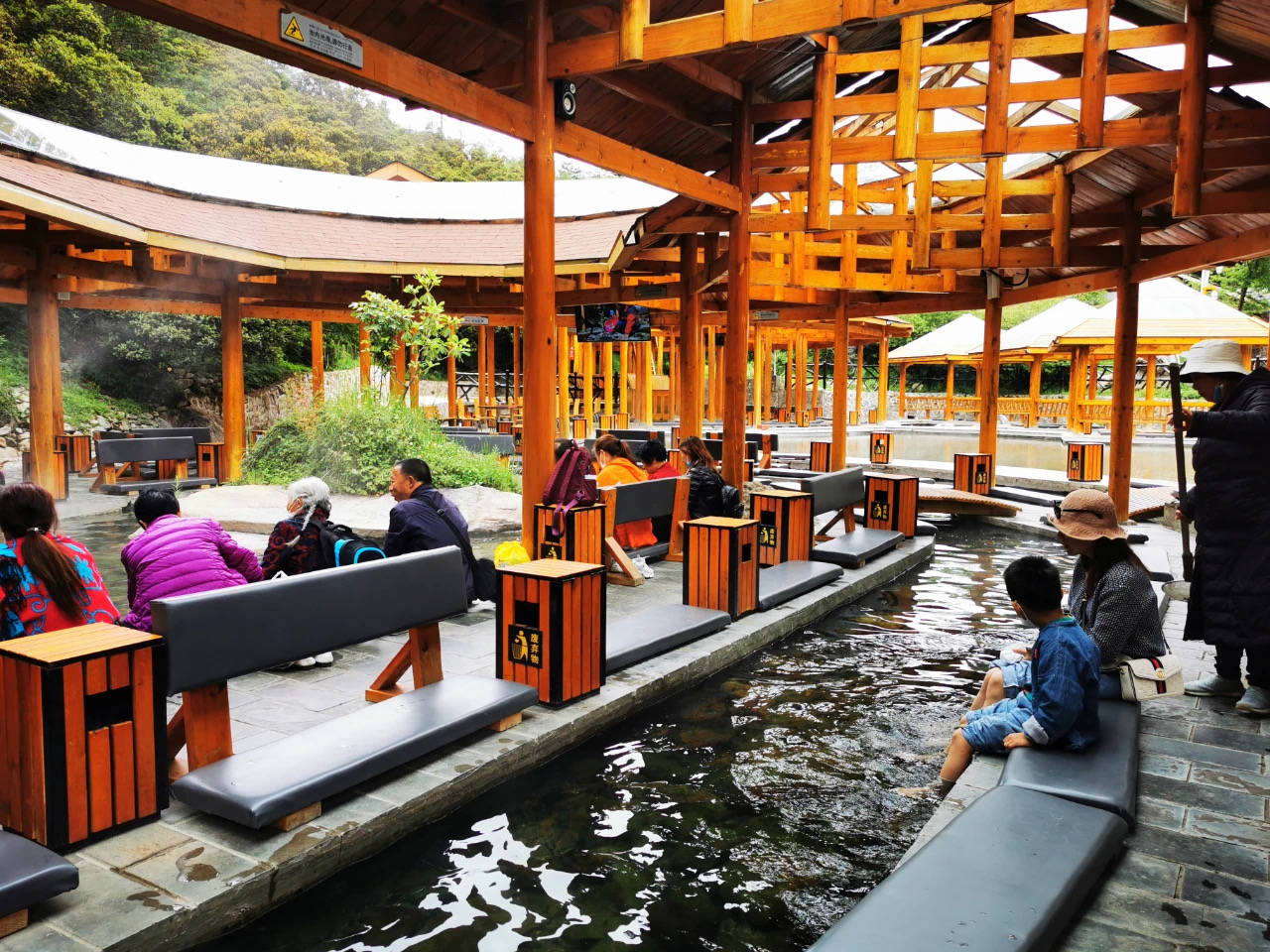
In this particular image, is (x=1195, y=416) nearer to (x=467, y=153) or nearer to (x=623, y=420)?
(x=623, y=420)

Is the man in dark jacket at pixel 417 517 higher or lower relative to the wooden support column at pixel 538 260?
lower

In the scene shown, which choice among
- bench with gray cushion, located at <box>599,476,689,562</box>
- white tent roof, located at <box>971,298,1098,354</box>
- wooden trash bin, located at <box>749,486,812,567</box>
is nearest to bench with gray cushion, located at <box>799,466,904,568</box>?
wooden trash bin, located at <box>749,486,812,567</box>

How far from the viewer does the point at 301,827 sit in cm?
326

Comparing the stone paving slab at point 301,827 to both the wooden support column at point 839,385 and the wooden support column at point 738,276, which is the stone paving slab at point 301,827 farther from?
the wooden support column at point 839,385

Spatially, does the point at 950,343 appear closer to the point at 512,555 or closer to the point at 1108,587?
the point at 512,555

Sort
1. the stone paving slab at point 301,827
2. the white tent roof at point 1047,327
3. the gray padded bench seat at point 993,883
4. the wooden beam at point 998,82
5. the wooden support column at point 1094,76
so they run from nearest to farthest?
the gray padded bench seat at point 993,883 < the stone paving slab at point 301,827 < the wooden support column at point 1094,76 < the wooden beam at point 998,82 < the white tent roof at point 1047,327

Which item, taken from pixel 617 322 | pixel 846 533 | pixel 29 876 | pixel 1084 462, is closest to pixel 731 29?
pixel 846 533

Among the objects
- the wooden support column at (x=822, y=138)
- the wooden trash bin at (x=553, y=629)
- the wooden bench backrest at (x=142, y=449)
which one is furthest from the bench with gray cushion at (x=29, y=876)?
the wooden bench backrest at (x=142, y=449)

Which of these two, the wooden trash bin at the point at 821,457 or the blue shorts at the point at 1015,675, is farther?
the wooden trash bin at the point at 821,457

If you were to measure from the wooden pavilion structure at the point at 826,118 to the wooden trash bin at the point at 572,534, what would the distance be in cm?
34

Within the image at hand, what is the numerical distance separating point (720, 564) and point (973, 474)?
8813 millimetres

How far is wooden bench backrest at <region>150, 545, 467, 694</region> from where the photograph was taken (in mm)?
3295

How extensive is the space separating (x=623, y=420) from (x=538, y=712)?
66.5 feet

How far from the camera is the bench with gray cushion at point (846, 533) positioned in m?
8.42
